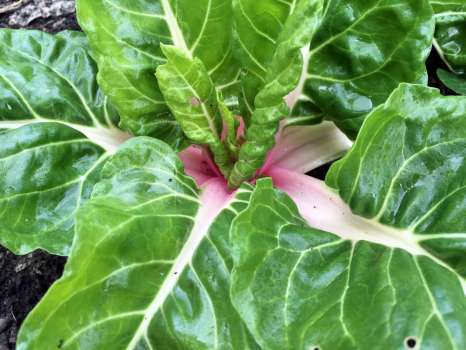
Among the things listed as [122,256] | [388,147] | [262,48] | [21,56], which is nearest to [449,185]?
[388,147]

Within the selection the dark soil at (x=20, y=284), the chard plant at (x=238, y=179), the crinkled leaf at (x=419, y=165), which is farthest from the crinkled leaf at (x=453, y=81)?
the dark soil at (x=20, y=284)

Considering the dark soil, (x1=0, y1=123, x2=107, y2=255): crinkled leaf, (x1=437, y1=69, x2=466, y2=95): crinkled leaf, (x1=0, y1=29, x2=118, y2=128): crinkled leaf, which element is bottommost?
the dark soil

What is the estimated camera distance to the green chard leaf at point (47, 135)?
4.27ft

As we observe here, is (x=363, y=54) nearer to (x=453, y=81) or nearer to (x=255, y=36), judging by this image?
(x=255, y=36)

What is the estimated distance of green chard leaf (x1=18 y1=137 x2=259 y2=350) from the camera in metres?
0.98

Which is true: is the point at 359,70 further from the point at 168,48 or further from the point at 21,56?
the point at 21,56

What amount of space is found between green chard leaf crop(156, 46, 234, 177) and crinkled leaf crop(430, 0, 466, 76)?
0.64 metres

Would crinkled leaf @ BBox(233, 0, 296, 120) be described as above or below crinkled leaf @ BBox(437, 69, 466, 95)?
above

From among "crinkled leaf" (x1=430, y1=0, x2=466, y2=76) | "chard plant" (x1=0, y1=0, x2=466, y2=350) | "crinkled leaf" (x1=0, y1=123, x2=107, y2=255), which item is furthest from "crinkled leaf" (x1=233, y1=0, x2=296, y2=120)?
"crinkled leaf" (x1=430, y1=0, x2=466, y2=76)

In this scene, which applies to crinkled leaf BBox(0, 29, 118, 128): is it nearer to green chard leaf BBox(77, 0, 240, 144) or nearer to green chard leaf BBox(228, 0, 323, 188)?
green chard leaf BBox(77, 0, 240, 144)

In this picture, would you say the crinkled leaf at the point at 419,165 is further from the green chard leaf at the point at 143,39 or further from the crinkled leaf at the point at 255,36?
the green chard leaf at the point at 143,39

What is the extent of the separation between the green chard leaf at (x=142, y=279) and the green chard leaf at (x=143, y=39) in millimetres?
173

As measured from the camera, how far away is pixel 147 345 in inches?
40.9

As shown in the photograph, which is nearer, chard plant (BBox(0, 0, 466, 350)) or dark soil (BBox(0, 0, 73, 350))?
chard plant (BBox(0, 0, 466, 350))
